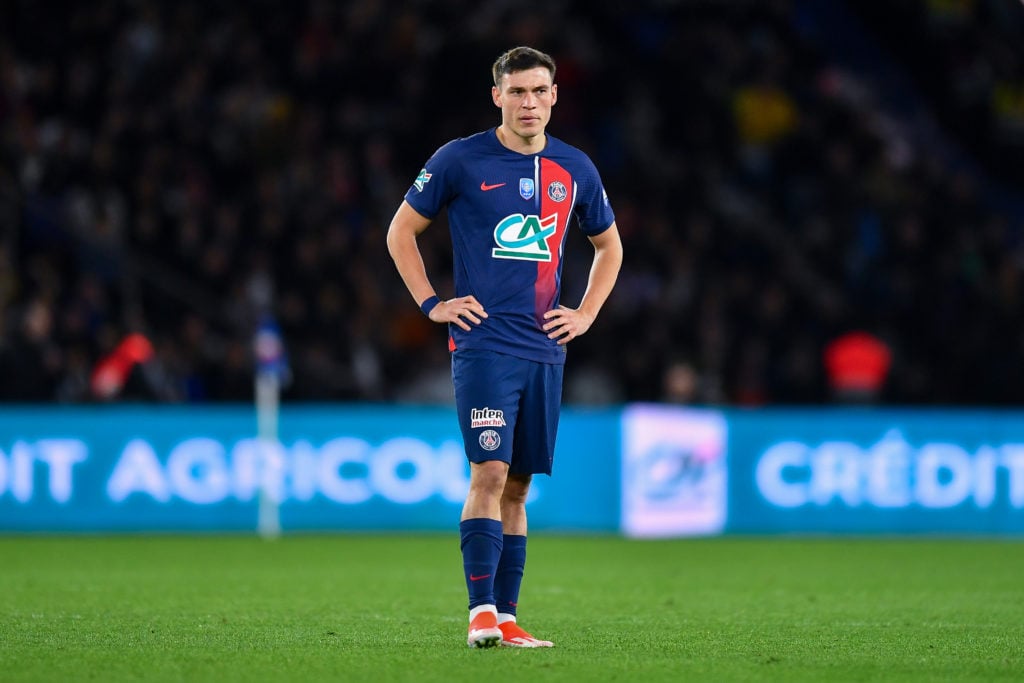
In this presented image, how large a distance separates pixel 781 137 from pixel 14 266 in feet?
28.0

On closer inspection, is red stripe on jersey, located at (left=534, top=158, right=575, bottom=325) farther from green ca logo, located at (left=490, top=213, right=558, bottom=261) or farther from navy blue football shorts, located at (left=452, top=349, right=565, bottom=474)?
navy blue football shorts, located at (left=452, top=349, right=565, bottom=474)

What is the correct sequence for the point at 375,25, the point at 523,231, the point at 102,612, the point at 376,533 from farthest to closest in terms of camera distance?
the point at 375,25 < the point at 376,533 < the point at 102,612 < the point at 523,231

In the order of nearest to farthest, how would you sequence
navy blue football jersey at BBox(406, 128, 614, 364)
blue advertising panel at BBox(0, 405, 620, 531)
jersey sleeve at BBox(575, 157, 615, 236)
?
navy blue football jersey at BBox(406, 128, 614, 364)
jersey sleeve at BBox(575, 157, 615, 236)
blue advertising panel at BBox(0, 405, 620, 531)

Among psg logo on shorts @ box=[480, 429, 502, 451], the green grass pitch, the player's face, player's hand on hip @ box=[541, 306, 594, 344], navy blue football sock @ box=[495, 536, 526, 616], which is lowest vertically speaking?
the green grass pitch

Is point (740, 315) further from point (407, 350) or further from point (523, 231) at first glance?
point (523, 231)

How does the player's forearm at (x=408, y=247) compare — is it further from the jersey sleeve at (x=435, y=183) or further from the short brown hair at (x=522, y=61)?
the short brown hair at (x=522, y=61)

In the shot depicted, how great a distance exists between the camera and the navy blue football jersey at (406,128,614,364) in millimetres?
6328

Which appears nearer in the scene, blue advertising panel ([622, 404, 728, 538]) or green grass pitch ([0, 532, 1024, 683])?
green grass pitch ([0, 532, 1024, 683])

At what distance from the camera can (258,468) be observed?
14.2 m

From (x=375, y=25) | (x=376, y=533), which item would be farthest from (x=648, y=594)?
(x=375, y=25)

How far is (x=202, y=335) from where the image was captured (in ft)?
51.2

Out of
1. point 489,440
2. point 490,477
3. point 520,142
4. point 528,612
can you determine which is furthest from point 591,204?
point 528,612

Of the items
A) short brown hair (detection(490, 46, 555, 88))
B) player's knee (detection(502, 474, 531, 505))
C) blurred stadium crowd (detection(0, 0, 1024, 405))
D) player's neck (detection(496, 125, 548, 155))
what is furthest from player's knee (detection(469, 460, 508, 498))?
blurred stadium crowd (detection(0, 0, 1024, 405))

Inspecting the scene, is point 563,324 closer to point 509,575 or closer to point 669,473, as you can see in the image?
point 509,575
